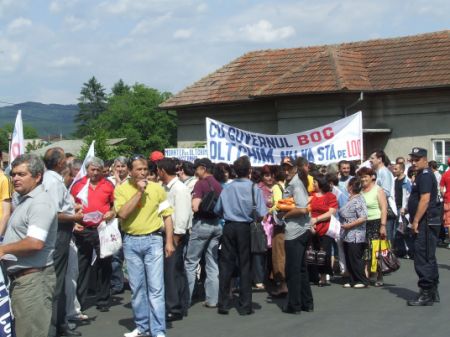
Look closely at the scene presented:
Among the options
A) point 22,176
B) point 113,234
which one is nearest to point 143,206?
point 113,234

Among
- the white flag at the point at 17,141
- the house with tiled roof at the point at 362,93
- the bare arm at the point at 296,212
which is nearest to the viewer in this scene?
the bare arm at the point at 296,212

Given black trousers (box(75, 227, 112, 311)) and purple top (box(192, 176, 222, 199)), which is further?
purple top (box(192, 176, 222, 199))

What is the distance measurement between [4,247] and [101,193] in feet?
12.6

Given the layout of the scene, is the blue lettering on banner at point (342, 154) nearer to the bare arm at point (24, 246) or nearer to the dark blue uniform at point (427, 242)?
the dark blue uniform at point (427, 242)

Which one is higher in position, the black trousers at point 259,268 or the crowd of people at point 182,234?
the crowd of people at point 182,234

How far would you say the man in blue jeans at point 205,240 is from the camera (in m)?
9.62

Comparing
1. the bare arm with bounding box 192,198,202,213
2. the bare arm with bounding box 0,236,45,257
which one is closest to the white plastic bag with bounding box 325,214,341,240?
the bare arm with bounding box 192,198,202,213

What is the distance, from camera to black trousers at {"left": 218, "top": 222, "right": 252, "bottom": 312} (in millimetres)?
9109

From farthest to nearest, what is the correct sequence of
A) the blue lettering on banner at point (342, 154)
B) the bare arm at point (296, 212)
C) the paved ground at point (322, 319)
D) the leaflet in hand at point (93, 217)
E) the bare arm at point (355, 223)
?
the blue lettering on banner at point (342, 154), the bare arm at point (355, 223), the bare arm at point (296, 212), the leaflet in hand at point (93, 217), the paved ground at point (322, 319)

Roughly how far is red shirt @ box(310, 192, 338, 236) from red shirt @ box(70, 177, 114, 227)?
10.3ft

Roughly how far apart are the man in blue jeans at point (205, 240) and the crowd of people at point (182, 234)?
0.6 inches

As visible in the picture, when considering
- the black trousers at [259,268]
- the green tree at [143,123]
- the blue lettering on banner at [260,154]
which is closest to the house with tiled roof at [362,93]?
the blue lettering on banner at [260,154]

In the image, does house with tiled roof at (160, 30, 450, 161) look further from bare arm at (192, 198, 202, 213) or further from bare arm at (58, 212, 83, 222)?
bare arm at (58, 212, 83, 222)

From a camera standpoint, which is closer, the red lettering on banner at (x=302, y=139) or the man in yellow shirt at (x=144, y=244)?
the man in yellow shirt at (x=144, y=244)
